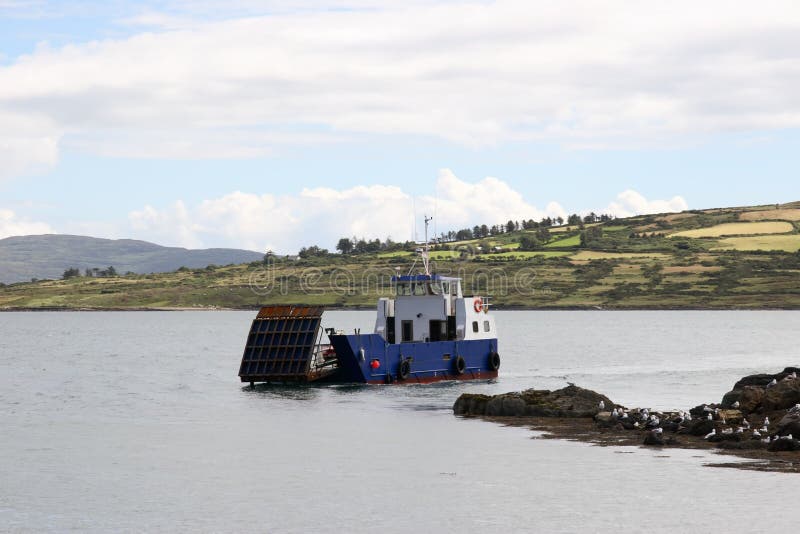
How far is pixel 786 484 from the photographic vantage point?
30.0 m

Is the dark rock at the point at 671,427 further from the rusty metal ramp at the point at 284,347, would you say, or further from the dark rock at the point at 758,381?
the rusty metal ramp at the point at 284,347

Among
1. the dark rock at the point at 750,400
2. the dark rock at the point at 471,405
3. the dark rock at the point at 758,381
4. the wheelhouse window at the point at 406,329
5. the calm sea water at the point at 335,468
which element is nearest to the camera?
the calm sea water at the point at 335,468

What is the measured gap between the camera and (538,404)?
46.4 metres

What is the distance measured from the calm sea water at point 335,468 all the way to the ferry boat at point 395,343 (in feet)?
3.54

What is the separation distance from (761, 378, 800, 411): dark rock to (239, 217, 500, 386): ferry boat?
910 inches

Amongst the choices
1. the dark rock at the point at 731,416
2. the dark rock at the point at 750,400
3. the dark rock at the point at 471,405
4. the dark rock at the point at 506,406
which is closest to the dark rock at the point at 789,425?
the dark rock at the point at 731,416

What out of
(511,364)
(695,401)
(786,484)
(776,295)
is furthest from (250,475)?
(776,295)

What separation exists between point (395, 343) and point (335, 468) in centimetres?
2804

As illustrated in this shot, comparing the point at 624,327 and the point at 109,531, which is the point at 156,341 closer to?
the point at 624,327

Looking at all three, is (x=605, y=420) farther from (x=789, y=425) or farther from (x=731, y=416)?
(x=789, y=425)

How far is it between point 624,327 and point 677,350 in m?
61.2

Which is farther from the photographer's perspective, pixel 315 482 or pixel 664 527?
pixel 315 482

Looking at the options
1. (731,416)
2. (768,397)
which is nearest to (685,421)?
(731,416)

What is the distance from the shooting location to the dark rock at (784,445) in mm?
34375
